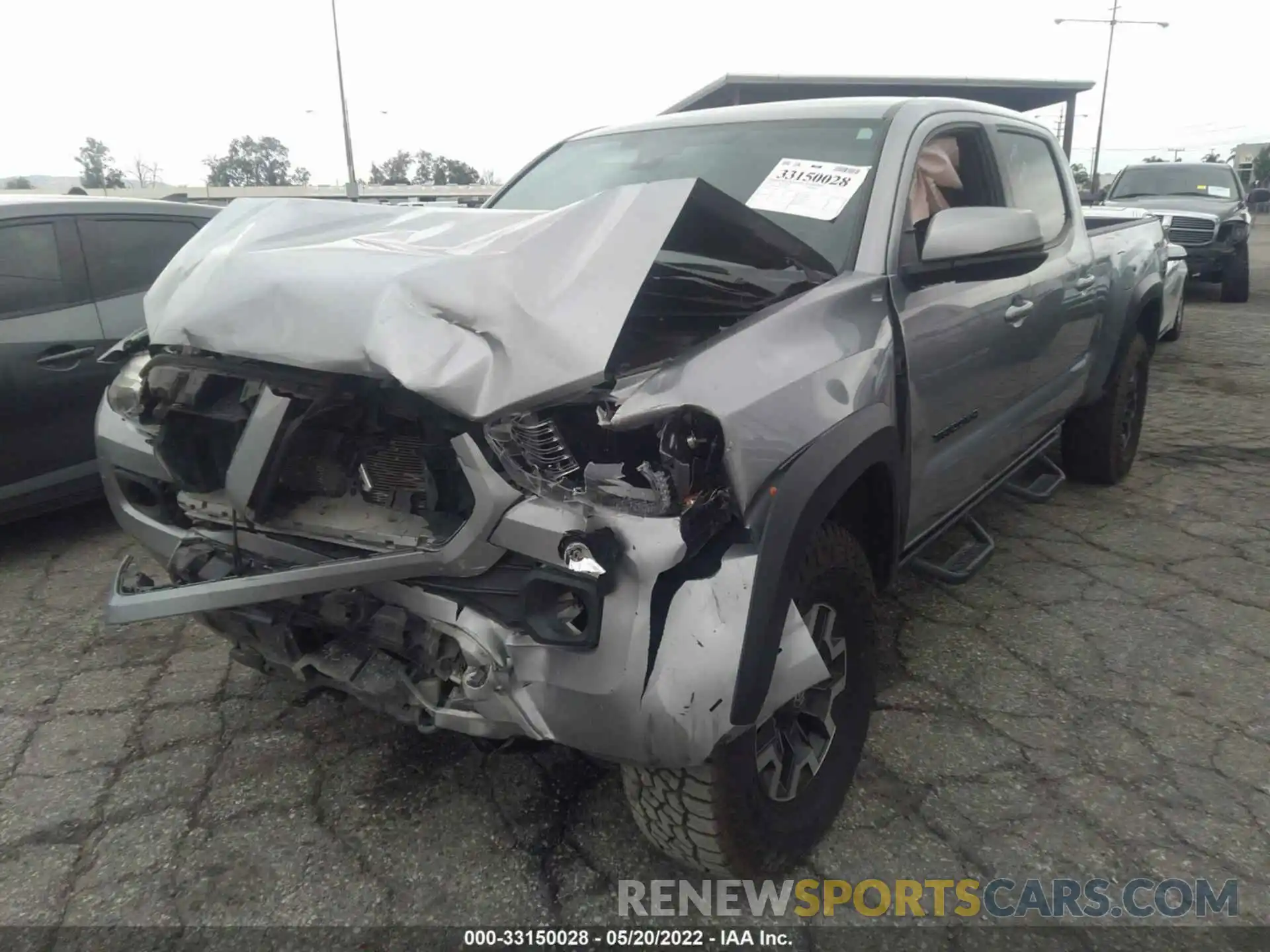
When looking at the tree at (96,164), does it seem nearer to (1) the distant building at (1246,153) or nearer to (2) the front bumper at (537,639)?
(2) the front bumper at (537,639)

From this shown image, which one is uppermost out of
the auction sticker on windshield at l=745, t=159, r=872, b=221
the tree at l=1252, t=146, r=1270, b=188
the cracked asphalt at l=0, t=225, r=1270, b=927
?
the auction sticker on windshield at l=745, t=159, r=872, b=221

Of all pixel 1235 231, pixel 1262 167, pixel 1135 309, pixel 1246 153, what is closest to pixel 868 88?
pixel 1235 231

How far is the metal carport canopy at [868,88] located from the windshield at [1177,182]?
401 cm

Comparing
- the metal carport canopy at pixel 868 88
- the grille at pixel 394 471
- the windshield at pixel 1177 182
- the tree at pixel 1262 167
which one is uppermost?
the metal carport canopy at pixel 868 88

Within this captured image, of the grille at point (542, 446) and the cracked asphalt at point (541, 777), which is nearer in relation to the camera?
the grille at point (542, 446)

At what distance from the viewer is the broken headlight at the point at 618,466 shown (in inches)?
62.1

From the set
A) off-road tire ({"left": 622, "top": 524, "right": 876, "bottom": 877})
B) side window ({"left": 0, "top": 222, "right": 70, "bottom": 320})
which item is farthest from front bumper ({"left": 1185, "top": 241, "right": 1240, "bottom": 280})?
side window ({"left": 0, "top": 222, "right": 70, "bottom": 320})

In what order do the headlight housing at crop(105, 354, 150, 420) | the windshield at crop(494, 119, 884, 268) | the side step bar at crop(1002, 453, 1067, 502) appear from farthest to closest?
1. the side step bar at crop(1002, 453, 1067, 502)
2. the windshield at crop(494, 119, 884, 268)
3. the headlight housing at crop(105, 354, 150, 420)

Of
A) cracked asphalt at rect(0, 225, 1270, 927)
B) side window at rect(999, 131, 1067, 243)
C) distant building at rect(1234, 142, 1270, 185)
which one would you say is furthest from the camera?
distant building at rect(1234, 142, 1270, 185)

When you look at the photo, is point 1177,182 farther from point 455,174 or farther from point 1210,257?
point 455,174

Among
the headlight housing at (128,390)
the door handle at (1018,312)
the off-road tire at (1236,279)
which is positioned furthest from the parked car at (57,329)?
the off-road tire at (1236,279)

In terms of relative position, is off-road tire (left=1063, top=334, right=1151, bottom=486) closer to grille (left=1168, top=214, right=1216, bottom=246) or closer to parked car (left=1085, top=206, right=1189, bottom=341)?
parked car (left=1085, top=206, right=1189, bottom=341)

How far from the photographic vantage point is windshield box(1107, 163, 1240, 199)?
1185cm

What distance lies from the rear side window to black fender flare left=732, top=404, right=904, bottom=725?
10.7 ft
